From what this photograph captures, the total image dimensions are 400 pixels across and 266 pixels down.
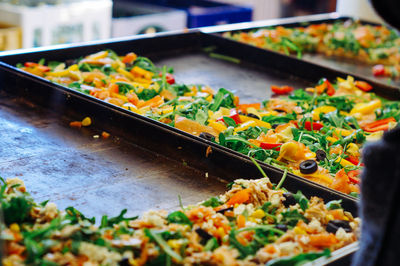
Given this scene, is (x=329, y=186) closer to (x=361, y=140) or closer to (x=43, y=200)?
(x=361, y=140)

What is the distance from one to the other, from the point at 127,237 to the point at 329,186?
1036 mm

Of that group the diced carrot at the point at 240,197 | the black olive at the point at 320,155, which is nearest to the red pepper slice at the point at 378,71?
the black olive at the point at 320,155

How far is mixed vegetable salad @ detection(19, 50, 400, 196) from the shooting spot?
2744 mm

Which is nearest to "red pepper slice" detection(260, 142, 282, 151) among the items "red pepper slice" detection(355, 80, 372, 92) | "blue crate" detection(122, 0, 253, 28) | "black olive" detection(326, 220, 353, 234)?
"black olive" detection(326, 220, 353, 234)

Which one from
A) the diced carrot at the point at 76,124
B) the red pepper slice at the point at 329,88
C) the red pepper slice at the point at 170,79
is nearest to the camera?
the diced carrot at the point at 76,124

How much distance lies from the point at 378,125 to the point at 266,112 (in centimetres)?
67

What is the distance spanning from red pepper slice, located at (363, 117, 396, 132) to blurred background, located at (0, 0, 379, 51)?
2.62 metres

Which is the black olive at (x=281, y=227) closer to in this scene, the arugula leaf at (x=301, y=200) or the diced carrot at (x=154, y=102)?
the arugula leaf at (x=301, y=200)

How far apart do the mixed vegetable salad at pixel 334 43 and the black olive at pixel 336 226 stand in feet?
10.2

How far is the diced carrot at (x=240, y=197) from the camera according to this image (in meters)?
2.25

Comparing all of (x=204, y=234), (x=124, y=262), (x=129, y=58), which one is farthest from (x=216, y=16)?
(x=124, y=262)

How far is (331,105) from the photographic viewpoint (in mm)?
3822

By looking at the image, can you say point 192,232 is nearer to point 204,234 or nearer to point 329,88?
point 204,234

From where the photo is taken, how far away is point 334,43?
5.59m
